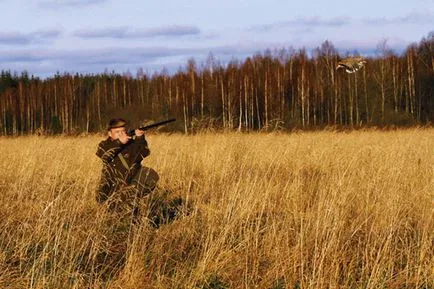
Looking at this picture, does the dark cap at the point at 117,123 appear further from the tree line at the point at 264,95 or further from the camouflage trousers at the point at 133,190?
the tree line at the point at 264,95

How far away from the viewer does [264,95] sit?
4384 centimetres

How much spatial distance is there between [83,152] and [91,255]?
4811 millimetres

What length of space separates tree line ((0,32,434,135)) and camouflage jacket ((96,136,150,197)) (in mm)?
28288

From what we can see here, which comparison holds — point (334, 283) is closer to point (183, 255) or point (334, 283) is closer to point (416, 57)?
point (183, 255)

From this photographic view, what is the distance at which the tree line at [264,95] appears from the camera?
40000 mm

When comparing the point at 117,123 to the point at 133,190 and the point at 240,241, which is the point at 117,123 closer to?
the point at 133,190

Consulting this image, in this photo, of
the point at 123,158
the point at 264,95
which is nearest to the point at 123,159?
the point at 123,158

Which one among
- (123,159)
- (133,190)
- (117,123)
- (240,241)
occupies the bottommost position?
(240,241)

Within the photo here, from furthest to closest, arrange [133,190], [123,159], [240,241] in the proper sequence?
[123,159], [133,190], [240,241]

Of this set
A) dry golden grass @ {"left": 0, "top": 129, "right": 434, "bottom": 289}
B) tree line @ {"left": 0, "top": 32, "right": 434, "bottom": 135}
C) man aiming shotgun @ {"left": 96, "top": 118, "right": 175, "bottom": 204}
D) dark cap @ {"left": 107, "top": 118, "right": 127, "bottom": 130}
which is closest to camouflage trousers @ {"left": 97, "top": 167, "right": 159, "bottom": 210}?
man aiming shotgun @ {"left": 96, "top": 118, "right": 175, "bottom": 204}

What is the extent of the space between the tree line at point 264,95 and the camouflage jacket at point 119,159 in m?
28.3

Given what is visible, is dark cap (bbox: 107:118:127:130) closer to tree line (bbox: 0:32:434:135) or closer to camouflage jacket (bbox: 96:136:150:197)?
camouflage jacket (bbox: 96:136:150:197)

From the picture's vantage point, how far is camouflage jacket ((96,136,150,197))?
5505 mm

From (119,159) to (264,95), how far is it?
38.7 m
